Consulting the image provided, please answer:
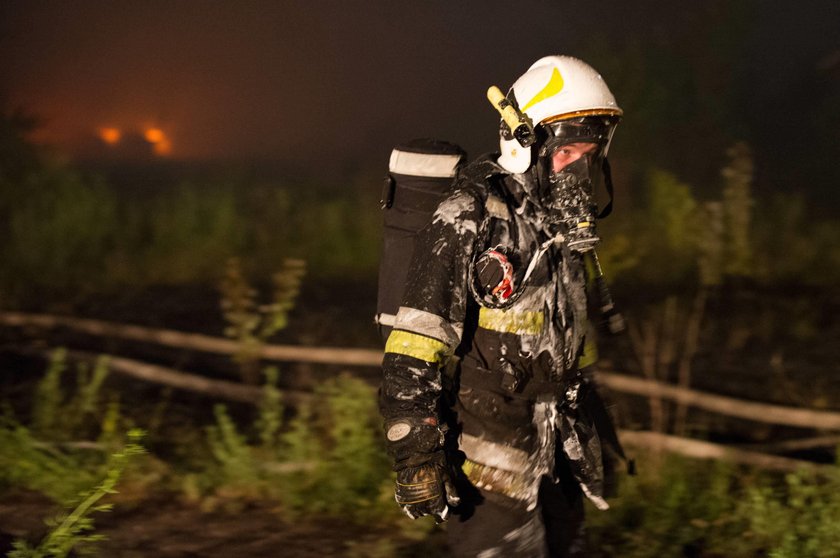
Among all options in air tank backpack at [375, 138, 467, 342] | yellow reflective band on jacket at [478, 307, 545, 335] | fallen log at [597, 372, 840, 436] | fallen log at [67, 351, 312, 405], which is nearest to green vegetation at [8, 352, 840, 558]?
fallen log at [597, 372, 840, 436]

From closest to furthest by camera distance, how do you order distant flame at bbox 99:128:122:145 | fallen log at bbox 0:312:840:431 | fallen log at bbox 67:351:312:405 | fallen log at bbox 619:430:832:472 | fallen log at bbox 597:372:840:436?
1. fallen log at bbox 619:430:832:472
2. fallen log at bbox 597:372:840:436
3. fallen log at bbox 0:312:840:431
4. fallen log at bbox 67:351:312:405
5. distant flame at bbox 99:128:122:145

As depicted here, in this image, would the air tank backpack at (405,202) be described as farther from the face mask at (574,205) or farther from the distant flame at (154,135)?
the distant flame at (154,135)

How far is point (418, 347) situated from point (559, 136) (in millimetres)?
746

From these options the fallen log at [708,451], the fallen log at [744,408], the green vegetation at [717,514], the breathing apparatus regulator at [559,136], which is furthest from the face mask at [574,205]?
the fallen log at [744,408]

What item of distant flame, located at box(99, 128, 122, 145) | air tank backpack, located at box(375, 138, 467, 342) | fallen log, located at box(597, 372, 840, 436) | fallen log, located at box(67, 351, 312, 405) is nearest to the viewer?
air tank backpack, located at box(375, 138, 467, 342)

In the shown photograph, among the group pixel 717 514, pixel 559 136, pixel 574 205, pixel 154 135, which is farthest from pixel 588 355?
pixel 154 135

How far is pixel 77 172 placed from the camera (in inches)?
544

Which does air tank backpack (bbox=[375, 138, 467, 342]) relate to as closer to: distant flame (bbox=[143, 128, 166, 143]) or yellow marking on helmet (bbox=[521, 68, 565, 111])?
yellow marking on helmet (bbox=[521, 68, 565, 111])

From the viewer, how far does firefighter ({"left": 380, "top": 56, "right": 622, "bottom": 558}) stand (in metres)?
2.32

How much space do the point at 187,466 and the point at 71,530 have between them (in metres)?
1.58

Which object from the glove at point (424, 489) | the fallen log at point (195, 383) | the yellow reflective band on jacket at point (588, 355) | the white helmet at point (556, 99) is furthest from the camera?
the fallen log at point (195, 383)

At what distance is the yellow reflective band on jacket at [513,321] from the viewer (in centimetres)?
243

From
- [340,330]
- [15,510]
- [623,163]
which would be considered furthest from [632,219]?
[15,510]

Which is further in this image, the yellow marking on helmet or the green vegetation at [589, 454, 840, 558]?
the green vegetation at [589, 454, 840, 558]
